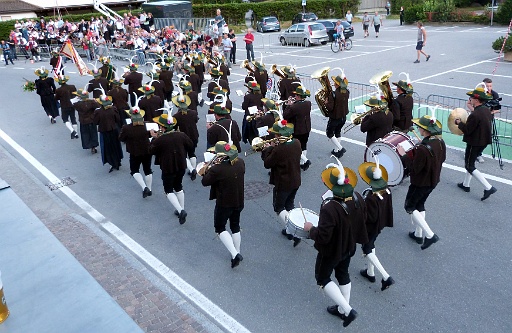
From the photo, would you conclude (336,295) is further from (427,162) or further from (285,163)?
(427,162)

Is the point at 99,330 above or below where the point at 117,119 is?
below

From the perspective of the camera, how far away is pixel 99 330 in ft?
13.1

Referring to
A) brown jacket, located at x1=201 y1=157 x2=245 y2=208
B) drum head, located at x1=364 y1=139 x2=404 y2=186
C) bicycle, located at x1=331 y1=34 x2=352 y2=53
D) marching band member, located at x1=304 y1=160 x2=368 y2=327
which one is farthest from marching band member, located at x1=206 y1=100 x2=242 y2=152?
bicycle, located at x1=331 y1=34 x2=352 y2=53

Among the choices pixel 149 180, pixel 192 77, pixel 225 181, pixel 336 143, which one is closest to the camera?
pixel 225 181

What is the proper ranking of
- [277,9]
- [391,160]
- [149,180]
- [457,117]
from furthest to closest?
[277,9] < [149,180] < [457,117] < [391,160]

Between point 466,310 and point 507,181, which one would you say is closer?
point 466,310

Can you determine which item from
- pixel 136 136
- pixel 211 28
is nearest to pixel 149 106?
pixel 136 136

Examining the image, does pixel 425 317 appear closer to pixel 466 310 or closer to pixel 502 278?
pixel 466 310

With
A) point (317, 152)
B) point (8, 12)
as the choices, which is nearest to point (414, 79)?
point (317, 152)

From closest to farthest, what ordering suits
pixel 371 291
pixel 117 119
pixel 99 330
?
1. pixel 99 330
2. pixel 371 291
3. pixel 117 119

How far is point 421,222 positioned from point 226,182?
2.98 m

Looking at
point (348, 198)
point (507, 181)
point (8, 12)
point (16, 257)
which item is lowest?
point (507, 181)

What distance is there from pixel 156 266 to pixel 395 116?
5.45 meters

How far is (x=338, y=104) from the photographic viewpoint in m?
9.99
